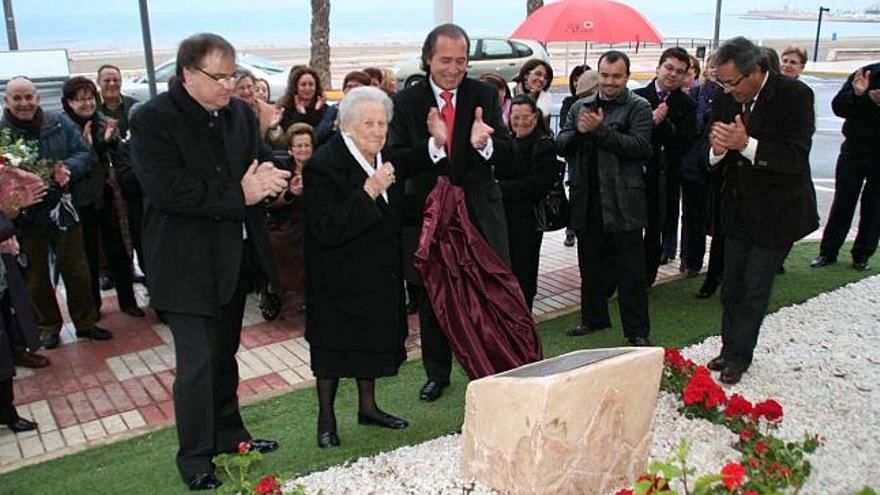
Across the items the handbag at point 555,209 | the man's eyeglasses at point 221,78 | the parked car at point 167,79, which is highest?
the man's eyeglasses at point 221,78

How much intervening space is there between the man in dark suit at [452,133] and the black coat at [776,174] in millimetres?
1417

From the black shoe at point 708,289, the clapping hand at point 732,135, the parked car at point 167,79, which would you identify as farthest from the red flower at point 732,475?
the parked car at point 167,79

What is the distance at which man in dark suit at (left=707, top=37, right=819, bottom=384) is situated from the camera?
4496mm

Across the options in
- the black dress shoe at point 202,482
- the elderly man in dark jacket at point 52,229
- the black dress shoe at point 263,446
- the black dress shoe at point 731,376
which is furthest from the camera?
the elderly man in dark jacket at point 52,229

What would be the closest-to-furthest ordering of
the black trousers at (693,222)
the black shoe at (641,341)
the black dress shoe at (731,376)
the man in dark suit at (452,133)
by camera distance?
the man in dark suit at (452,133) < the black dress shoe at (731,376) < the black shoe at (641,341) < the black trousers at (693,222)

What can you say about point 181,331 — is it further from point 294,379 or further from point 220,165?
point 294,379

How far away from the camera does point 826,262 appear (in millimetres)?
7633

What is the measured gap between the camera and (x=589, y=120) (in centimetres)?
498

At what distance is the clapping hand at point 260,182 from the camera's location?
11.6 feet

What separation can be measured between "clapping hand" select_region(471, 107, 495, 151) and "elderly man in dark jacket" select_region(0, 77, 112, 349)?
9.10 feet

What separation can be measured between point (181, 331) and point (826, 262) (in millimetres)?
6350

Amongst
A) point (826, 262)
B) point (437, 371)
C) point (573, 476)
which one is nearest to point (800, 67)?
point (826, 262)

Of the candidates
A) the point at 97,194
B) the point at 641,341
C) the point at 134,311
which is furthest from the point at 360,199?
the point at 134,311

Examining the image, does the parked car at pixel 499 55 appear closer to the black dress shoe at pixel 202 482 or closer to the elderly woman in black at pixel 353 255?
the elderly woman in black at pixel 353 255
